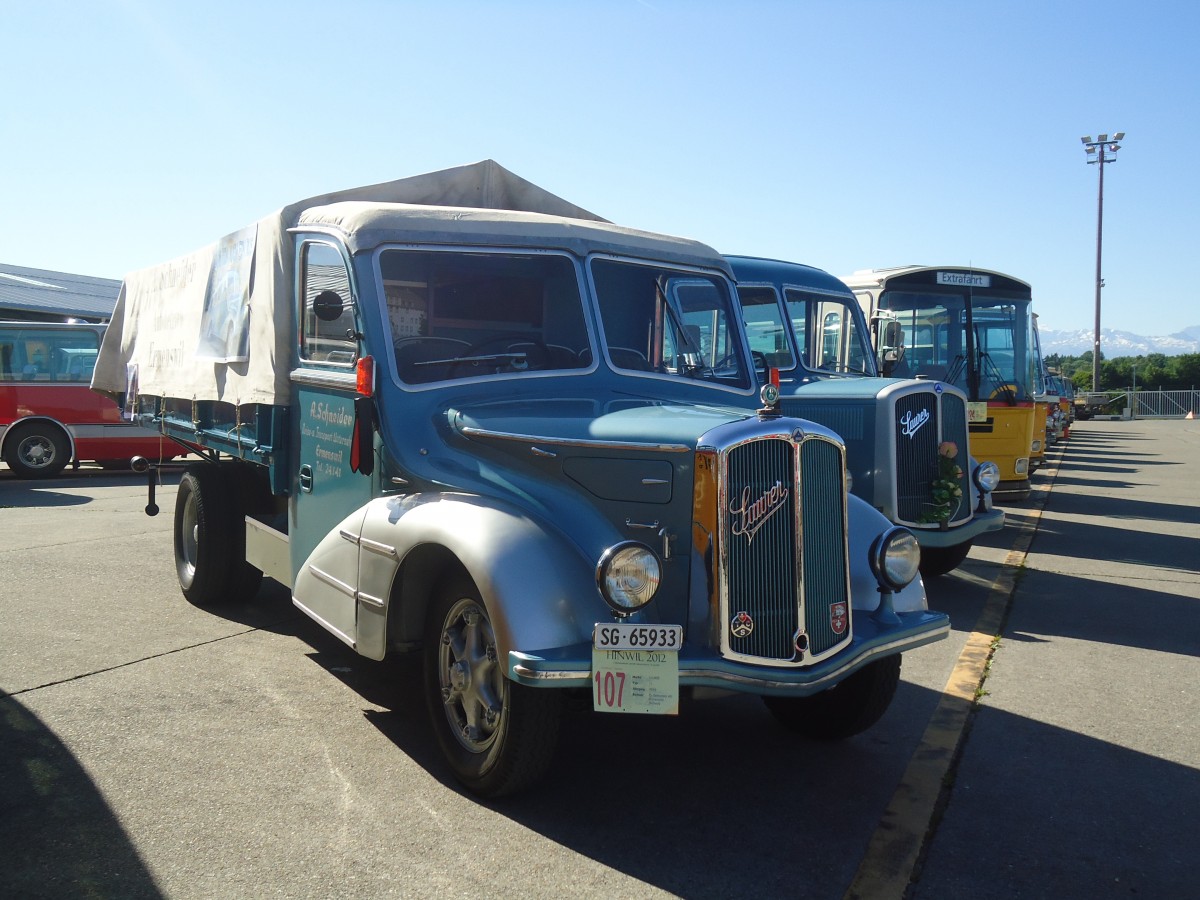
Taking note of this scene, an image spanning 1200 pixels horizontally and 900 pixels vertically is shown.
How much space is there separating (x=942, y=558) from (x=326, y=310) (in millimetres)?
5750

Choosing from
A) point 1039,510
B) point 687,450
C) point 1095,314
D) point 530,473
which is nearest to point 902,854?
point 687,450

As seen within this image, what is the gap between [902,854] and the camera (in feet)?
11.4

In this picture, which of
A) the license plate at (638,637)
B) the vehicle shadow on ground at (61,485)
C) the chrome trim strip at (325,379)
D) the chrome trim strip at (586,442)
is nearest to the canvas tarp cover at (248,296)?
the chrome trim strip at (325,379)

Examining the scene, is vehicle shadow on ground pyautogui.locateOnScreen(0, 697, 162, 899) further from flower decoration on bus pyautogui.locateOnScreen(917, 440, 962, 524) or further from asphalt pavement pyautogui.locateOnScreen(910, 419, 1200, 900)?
flower decoration on bus pyautogui.locateOnScreen(917, 440, 962, 524)

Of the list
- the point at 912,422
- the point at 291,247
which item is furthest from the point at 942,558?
the point at 291,247

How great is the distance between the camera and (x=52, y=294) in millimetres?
29938

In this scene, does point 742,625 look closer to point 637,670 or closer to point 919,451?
point 637,670

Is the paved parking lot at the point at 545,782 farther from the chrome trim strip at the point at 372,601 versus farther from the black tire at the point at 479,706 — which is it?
the chrome trim strip at the point at 372,601

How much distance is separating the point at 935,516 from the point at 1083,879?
4.75 metres

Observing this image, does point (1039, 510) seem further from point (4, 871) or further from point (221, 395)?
point (4, 871)

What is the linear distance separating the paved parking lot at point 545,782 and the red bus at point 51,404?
10128mm

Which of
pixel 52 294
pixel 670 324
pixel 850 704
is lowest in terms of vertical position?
pixel 850 704

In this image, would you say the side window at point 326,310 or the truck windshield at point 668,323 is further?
the truck windshield at point 668,323

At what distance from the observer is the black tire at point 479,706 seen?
12.1 ft
